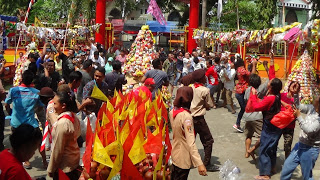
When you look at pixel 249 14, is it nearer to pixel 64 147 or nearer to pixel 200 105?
pixel 200 105

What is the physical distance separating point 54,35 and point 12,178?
644 inches

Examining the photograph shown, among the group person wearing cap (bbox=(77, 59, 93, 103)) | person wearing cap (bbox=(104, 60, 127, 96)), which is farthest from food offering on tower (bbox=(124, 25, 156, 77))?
person wearing cap (bbox=(77, 59, 93, 103))

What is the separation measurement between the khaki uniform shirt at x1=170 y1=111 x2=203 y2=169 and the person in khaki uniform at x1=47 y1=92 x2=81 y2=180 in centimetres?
121

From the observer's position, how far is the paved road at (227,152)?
22.6ft

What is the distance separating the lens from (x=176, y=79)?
1523cm

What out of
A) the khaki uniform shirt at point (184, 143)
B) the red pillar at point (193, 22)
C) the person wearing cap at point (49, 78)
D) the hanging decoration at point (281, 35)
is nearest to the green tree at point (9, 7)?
the red pillar at point (193, 22)

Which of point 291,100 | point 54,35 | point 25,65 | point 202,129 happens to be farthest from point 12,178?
point 54,35

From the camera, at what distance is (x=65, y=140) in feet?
13.5

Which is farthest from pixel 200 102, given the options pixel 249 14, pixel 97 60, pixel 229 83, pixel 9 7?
pixel 9 7

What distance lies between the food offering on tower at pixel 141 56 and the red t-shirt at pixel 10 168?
6.67m

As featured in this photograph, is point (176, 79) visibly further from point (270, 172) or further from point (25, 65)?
point (270, 172)

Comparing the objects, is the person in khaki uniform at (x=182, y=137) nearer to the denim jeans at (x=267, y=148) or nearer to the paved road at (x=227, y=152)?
the paved road at (x=227, y=152)

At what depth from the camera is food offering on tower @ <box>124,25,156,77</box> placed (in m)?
9.79

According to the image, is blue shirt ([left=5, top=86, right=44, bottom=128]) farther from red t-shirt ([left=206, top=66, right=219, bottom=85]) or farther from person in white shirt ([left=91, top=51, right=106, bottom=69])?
red t-shirt ([left=206, top=66, right=219, bottom=85])
